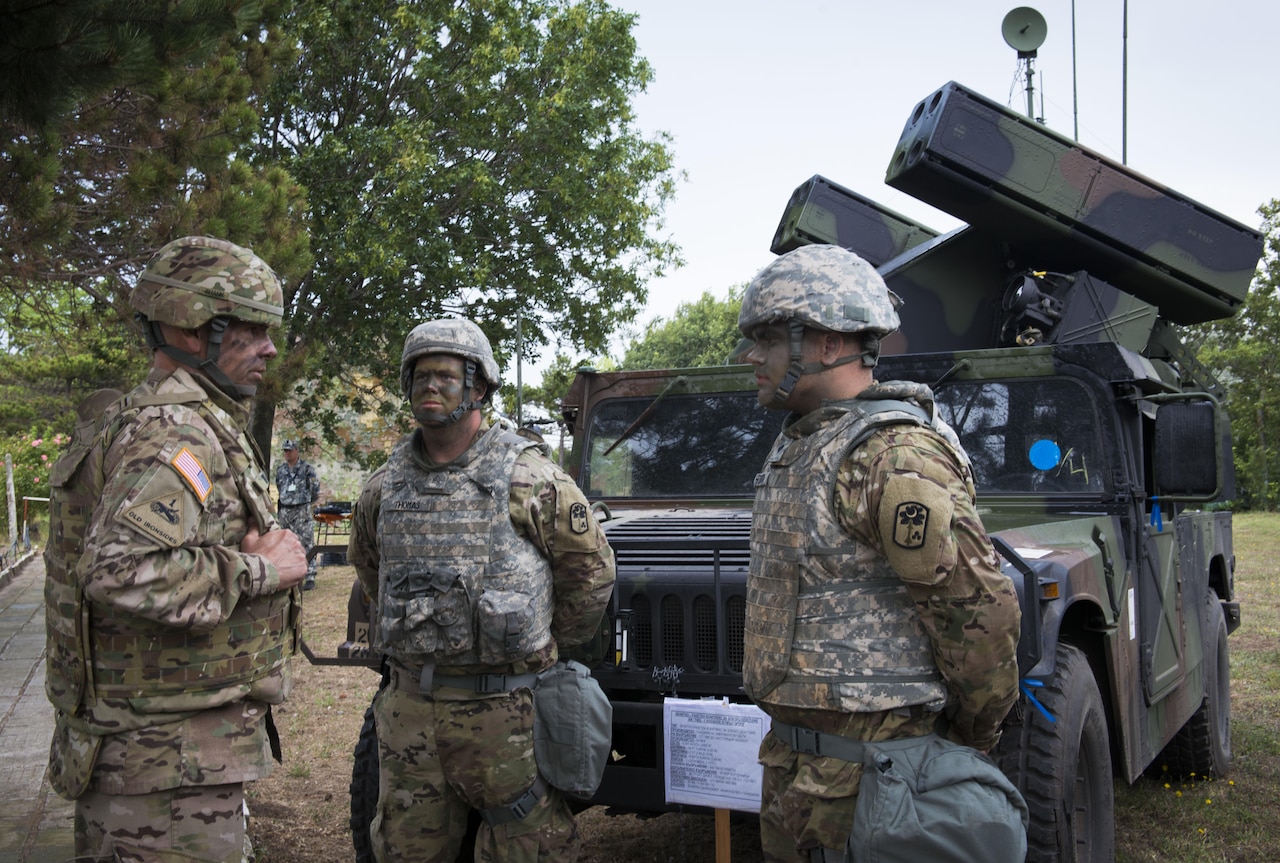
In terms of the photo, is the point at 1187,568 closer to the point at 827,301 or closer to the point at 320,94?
the point at 827,301

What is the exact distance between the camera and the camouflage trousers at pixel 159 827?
2.20m

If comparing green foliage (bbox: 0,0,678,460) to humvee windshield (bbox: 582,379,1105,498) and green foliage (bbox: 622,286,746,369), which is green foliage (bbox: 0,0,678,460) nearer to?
humvee windshield (bbox: 582,379,1105,498)

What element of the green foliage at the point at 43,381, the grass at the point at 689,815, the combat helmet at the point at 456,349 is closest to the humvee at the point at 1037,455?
the grass at the point at 689,815

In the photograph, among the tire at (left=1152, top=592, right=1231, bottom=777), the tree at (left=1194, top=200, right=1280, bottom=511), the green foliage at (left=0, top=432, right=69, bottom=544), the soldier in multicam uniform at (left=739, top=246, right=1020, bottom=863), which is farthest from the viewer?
the tree at (left=1194, top=200, right=1280, bottom=511)

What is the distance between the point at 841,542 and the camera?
88.0 inches

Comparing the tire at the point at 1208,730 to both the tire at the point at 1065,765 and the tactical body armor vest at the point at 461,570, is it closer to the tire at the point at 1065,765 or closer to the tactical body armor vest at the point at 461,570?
the tire at the point at 1065,765

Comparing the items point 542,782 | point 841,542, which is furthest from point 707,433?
point 841,542

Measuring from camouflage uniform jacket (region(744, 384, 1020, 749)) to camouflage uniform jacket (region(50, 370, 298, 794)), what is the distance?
3.62ft

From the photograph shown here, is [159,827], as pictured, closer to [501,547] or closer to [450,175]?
[501,547]

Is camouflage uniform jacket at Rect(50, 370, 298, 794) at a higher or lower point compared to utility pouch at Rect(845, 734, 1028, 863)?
higher

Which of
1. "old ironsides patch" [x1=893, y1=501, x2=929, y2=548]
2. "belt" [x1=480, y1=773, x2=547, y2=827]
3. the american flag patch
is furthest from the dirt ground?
the american flag patch

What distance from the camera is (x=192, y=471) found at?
2.26 m

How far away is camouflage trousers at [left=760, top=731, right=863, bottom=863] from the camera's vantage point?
2.20 metres

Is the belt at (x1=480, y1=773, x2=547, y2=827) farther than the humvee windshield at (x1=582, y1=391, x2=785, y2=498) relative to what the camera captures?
No
